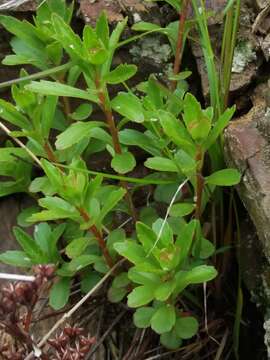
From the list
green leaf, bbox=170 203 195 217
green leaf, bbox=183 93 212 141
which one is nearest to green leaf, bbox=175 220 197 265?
green leaf, bbox=170 203 195 217

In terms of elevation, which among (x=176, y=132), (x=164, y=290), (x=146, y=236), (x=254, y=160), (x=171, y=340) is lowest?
(x=171, y=340)

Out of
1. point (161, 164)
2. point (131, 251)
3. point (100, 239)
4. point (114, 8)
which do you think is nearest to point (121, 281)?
point (100, 239)

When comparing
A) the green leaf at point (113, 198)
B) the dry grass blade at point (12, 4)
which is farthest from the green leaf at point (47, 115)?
the dry grass blade at point (12, 4)

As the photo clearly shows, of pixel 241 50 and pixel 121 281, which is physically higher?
pixel 241 50

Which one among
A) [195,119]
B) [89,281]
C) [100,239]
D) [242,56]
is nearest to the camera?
[195,119]

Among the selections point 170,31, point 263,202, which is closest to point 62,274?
point 263,202

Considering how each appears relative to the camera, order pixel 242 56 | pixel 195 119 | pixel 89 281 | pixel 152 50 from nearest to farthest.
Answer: pixel 195 119 < pixel 89 281 < pixel 242 56 < pixel 152 50

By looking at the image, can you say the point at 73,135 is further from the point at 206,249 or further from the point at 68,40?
the point at 206,249

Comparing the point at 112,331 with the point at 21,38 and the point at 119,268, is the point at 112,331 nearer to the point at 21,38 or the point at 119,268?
the point at 119,268
